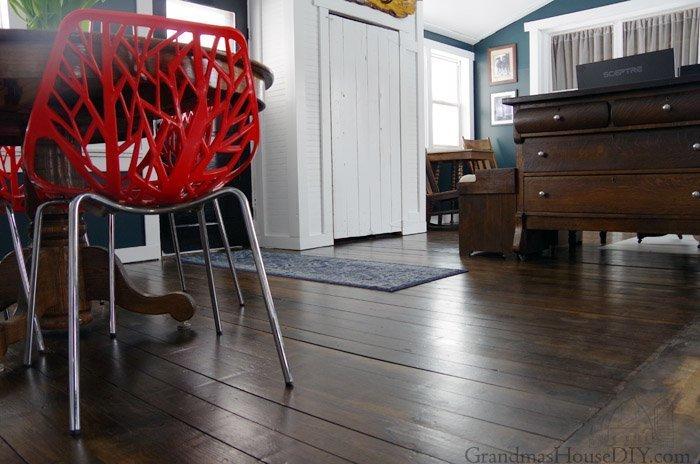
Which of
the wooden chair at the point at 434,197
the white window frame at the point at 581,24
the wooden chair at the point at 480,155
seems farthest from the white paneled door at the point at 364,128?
the white window frame at the point at 581,24

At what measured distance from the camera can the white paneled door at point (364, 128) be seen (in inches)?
174

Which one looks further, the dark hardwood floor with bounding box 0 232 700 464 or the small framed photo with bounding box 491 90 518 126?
the small framed photo with bounding box 491 90 518 126

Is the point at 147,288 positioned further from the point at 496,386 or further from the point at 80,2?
the point at 496,386

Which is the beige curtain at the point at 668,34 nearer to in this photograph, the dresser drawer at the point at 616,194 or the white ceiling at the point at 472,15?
the white ceiling at the point at 472,15

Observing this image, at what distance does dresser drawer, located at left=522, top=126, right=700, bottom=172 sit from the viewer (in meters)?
2.56

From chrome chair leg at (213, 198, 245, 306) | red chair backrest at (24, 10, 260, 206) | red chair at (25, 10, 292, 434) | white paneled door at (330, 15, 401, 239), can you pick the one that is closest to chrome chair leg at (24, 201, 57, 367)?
red chair at (25, 10, 292, 434)

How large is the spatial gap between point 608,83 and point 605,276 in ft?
3.42

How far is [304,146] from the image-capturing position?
4.16 meters

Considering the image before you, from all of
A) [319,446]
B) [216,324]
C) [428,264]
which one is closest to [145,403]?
[319,446]

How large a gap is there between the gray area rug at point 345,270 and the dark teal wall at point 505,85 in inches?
186

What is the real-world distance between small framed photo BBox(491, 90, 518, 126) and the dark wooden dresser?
4626 mm

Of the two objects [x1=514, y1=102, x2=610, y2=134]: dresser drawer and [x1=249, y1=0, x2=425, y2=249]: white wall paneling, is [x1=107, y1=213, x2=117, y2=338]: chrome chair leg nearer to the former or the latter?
[x1=514, y1=102, x2=610, y2=134]: dresser drawer

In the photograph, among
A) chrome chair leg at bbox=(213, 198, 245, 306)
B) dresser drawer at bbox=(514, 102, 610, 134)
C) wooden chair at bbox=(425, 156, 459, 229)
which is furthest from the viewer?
wooden chair at bbox=(425, 156, 459, 229)

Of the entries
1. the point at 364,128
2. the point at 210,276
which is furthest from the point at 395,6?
the point at 210,276
